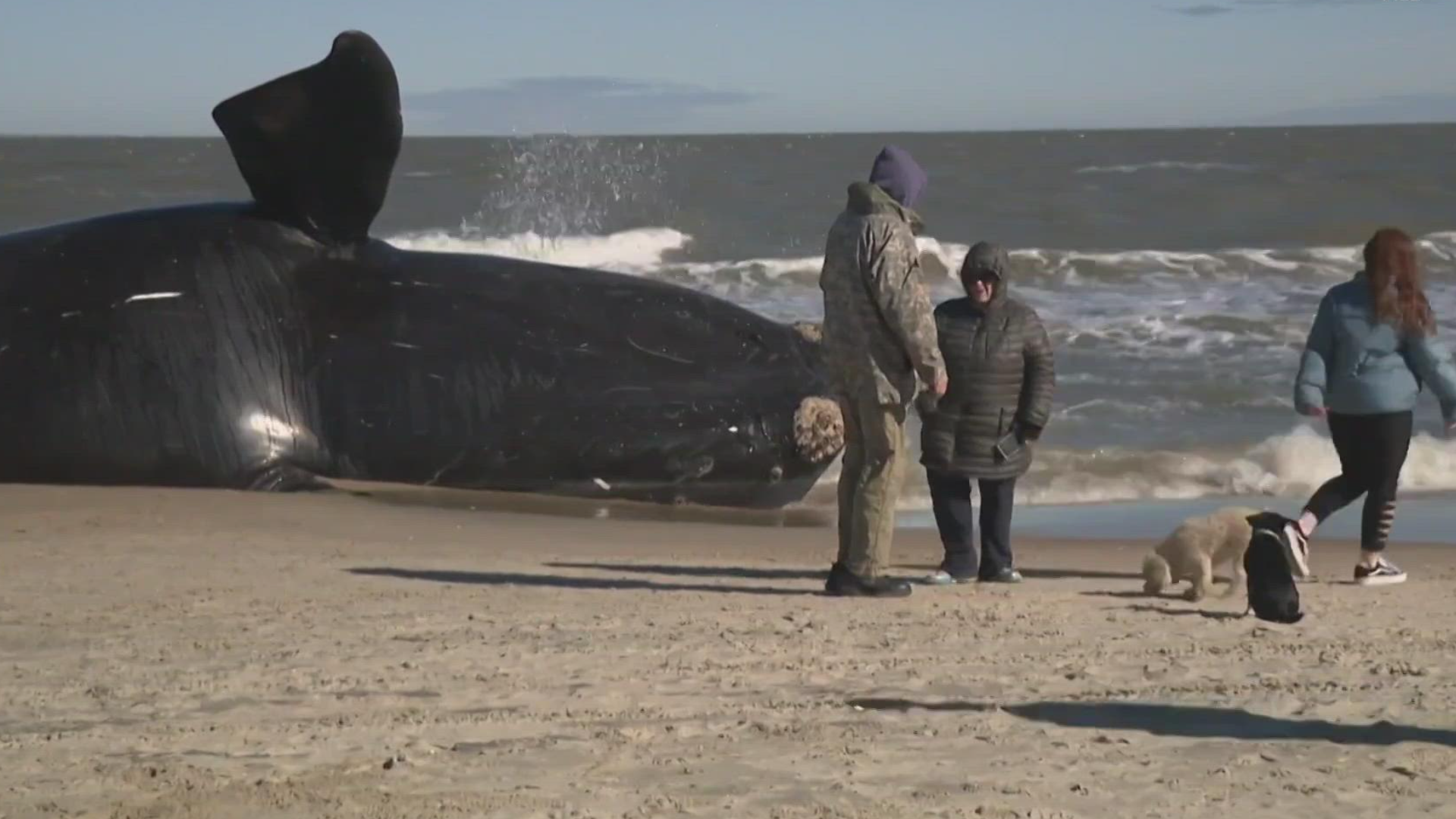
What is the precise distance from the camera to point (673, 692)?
214 inches

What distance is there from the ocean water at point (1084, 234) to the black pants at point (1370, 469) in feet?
10.5

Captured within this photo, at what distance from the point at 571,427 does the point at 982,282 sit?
10.4 ft

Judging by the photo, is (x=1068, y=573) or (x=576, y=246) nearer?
(x=1068, y=573)

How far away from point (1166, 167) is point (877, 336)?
52.6 metres

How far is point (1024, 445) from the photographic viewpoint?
7.69 metres

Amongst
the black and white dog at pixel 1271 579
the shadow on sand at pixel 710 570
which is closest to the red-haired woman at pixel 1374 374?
the black and white dog at pixel 1271 579

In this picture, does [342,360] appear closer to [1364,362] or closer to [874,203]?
[874,203]

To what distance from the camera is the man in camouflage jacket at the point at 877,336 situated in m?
6.71

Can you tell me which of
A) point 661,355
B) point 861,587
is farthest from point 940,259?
point 861,587

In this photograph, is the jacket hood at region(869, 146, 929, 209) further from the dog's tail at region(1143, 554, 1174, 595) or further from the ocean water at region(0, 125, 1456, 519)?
the ocean water at region(0, 125, 1456, 519)

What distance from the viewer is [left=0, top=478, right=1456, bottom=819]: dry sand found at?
4.42 m

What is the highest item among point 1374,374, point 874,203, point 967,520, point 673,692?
point 874,203

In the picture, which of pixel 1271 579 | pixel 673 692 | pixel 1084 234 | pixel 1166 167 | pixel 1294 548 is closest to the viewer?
pixel 673 692

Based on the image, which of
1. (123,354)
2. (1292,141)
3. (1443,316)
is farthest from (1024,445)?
(1292,141)
